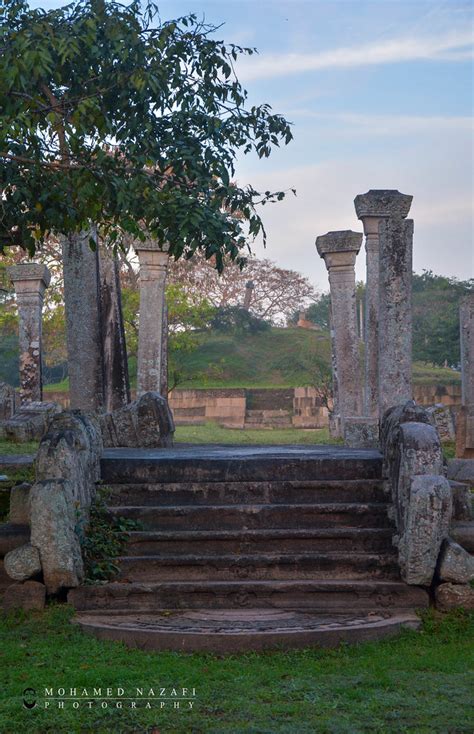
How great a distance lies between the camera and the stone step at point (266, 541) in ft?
22.6

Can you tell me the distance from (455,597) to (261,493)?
5.49 feet

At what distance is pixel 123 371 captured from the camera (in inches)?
449

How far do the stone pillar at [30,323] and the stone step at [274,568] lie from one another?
11.4m

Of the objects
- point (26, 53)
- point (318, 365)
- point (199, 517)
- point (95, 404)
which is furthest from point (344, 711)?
point (318, 365)

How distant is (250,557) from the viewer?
6.71 meters

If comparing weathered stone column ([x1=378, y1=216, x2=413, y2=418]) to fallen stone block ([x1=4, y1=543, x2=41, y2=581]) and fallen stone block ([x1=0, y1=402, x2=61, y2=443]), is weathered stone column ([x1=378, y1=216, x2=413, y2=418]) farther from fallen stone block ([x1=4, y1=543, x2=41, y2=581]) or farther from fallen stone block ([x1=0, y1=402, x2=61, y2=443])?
fallen stone block ([x1=4, y1=543, x2=41, y2=581])

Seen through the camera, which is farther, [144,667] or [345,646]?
[345,646]

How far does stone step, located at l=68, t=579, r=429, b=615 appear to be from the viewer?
6.41m

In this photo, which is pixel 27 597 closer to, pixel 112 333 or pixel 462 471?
pixel 462 471

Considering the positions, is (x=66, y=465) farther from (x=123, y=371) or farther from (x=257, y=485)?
(x=123, y=371)

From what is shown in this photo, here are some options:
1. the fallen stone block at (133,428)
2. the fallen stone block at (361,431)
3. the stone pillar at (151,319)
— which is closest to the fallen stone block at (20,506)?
the fallen stone block at (133,428)

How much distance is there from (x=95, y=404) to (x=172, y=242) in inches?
126

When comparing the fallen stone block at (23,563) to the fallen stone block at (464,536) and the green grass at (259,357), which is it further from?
the green grass at (259,357)

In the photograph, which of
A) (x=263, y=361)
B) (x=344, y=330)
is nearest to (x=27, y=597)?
(x=344, y=330)
